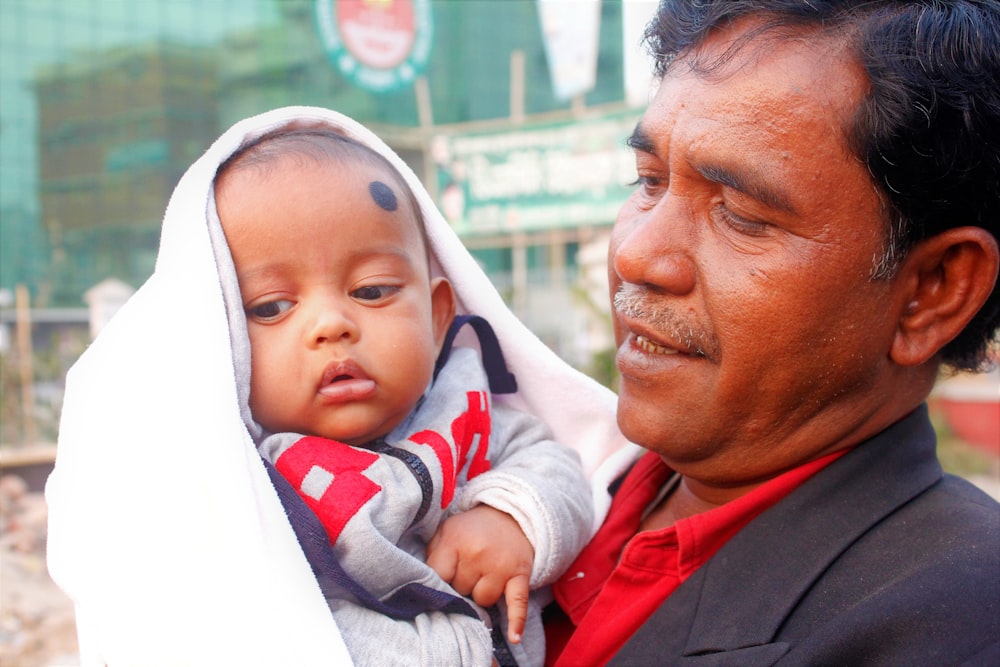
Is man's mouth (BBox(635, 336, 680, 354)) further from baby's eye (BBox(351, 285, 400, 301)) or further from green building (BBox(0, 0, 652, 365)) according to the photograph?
green building (BBox(0, 0, 652, 365))

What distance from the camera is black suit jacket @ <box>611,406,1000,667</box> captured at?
1312mm

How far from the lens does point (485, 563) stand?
1.54 meters

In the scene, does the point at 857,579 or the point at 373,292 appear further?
the point at 373,292

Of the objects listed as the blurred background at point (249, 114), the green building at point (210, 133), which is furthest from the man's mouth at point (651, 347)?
the green building at point (210, 133)

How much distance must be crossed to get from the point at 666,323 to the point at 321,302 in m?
0.62

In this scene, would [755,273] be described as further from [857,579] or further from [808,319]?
[857,579]

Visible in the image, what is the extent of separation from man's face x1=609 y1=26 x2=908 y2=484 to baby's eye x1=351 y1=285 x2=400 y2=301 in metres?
0.43

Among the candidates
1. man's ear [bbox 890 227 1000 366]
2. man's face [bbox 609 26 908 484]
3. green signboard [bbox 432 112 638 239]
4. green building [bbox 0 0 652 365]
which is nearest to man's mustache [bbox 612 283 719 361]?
man's face [bbox 609 26 908 484]

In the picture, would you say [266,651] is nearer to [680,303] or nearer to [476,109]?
[680,303]

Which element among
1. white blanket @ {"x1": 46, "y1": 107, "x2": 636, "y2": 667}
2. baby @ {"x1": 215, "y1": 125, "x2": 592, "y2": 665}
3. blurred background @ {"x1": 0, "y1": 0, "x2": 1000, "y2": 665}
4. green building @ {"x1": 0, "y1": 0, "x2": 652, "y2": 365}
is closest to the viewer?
white blanket @ {"x1": 46, "y1": 107, "x2": 636, "y2": 667}

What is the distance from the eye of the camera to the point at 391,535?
1479mm

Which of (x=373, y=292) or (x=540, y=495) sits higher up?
(x=373, y=292)

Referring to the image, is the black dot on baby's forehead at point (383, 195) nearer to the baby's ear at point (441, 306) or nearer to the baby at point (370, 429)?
the baby at point (370, 429)

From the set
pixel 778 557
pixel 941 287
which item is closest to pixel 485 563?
pixel 778 557
